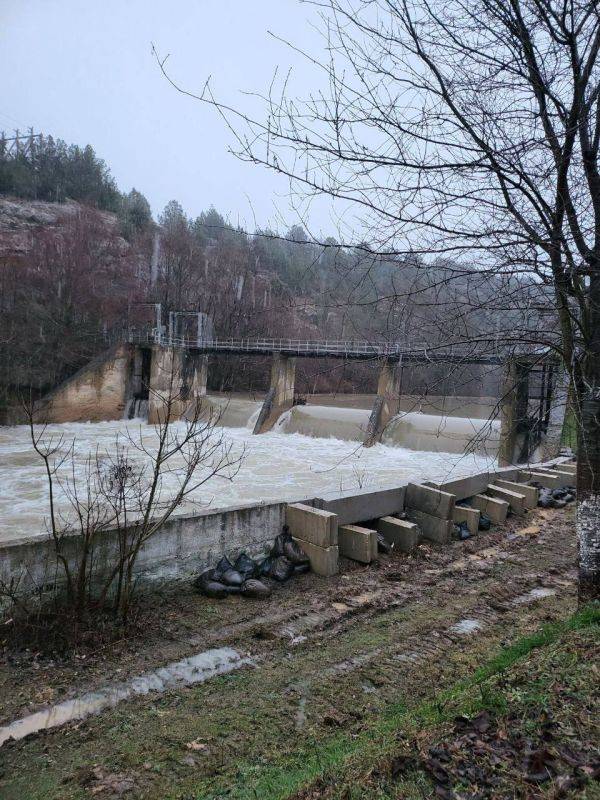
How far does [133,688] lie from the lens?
4426mm

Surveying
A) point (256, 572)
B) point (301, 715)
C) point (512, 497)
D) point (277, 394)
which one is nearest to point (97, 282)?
point (277, 394)

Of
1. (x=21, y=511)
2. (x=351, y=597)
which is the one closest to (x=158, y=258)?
(x=21, y=511)

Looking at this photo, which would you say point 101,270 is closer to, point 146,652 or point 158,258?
point 158,258

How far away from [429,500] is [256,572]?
3544mm

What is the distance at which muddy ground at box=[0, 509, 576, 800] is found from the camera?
3393mm

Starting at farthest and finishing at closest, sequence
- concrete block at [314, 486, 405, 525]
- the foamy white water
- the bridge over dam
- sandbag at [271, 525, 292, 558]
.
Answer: the bridge over dam → the foamy white water → concrete block at [314, 486, 405, 525] → sandbag at [271, 525, 292, 558]

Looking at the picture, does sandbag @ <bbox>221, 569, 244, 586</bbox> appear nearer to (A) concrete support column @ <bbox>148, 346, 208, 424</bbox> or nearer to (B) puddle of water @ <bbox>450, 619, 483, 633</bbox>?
(B) puddle of water @ <bbox>450, 619, 483, 633</bbox>

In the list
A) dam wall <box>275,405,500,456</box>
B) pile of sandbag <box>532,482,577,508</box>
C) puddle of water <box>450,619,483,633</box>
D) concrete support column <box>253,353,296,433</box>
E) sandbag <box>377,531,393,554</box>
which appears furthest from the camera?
concrete support column <box>253,353,296,433</box>

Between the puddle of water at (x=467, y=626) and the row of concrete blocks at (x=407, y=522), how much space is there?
1.95 meters

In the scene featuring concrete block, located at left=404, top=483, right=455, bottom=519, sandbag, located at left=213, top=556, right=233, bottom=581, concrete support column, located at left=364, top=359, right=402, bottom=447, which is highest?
concrete support column, located at left=364, top=359, right=402, bottom=447

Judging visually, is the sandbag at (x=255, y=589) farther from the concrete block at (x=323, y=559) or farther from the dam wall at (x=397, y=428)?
the dam wall at (x=397, y=428)

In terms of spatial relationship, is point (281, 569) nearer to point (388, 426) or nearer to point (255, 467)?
point (255, 467)

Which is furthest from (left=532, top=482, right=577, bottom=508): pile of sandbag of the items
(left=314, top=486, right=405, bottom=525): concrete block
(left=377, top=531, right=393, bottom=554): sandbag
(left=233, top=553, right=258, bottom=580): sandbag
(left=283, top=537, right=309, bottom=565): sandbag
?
(left=233, top=553, right=258, bottom=580): sandbag

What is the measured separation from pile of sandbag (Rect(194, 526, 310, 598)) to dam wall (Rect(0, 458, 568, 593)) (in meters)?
0.15
